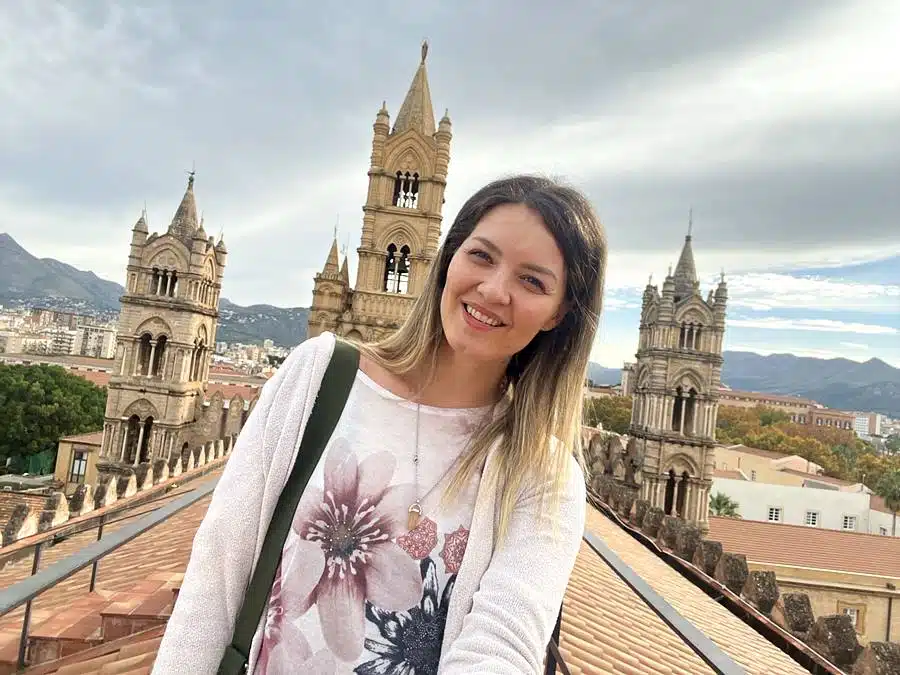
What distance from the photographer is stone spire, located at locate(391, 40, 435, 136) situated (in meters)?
28.7

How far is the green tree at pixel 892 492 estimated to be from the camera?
39.8 m

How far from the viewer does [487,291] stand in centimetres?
163

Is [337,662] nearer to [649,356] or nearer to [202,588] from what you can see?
[202,588]

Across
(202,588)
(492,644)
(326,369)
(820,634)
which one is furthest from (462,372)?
(820,634)

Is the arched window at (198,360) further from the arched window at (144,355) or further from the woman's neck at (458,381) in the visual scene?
the woman's neck at (458,381)

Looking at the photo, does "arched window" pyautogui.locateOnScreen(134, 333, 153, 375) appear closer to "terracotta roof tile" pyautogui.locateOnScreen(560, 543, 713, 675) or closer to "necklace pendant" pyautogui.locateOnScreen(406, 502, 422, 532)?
"terracotta roof tile" pyautogui.locateOnScreen(560, 543, 713, 675)

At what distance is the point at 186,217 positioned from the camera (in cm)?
2636

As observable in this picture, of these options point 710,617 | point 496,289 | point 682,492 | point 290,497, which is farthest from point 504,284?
point 682,492

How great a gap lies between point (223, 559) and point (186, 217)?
90.7 ft

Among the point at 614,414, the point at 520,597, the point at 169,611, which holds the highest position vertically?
the point at 520,597

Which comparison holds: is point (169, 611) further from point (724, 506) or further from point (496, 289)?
point (724, 506)

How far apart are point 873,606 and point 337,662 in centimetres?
2414

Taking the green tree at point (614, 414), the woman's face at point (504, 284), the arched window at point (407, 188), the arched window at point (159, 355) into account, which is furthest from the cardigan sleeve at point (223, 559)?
the green tree at point (614, 414)

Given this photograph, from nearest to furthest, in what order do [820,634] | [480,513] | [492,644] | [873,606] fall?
[492,644], [480,513], [820,634], [873,606]
